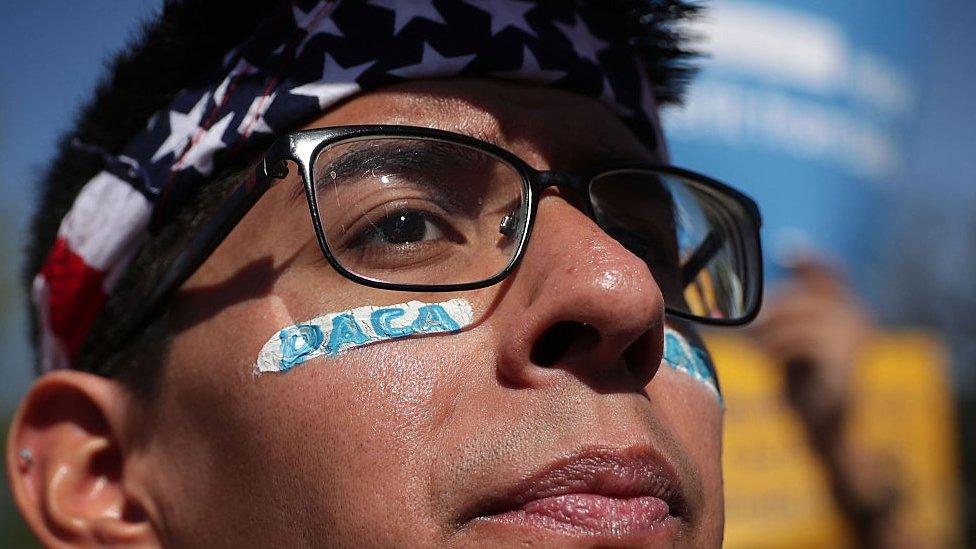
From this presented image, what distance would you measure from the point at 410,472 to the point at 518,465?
0.55ft

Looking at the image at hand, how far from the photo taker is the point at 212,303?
1785 mm

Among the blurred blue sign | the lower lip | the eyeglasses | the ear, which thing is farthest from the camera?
the blurred blue sign

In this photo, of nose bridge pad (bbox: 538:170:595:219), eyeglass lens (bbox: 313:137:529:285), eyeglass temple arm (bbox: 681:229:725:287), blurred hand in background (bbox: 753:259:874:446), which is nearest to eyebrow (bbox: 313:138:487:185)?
eyeglass lens (bbox: 313:137:529:285)

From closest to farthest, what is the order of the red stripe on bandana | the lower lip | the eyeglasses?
the lower lip
the eyeglasses
the red stripe on bandana

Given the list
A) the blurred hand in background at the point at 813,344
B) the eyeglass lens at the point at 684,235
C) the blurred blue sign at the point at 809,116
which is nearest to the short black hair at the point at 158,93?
the eyeglass lens at the point at 684,235

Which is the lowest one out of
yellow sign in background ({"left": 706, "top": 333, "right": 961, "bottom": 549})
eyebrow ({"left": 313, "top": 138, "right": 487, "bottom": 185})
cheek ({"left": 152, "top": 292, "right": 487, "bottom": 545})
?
yellow sign in background ({"left": 706, "top": 333, "right": 961, "bottom": 549})

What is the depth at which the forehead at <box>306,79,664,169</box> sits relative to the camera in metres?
1.78

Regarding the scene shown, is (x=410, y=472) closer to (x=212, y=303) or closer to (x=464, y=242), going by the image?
(x=464, y=242)

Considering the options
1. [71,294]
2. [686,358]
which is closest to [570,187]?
[686,358]

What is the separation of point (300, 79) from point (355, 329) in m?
0.54

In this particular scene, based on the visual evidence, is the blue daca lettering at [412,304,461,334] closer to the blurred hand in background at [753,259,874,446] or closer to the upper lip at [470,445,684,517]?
the upper lip at [470,445,684,517]

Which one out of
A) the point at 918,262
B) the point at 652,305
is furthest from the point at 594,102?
the point at 918,262

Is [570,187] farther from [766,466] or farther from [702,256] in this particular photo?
[766,466]

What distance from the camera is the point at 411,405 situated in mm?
1495
